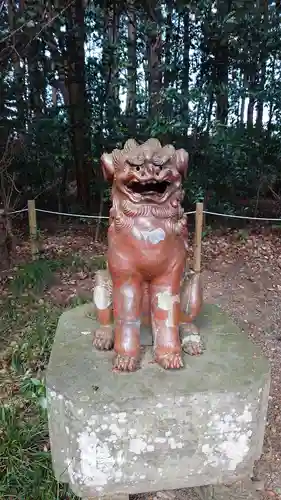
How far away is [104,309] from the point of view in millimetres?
1708

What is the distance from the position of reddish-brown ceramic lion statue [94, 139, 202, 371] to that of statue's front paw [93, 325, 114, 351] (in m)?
0.05

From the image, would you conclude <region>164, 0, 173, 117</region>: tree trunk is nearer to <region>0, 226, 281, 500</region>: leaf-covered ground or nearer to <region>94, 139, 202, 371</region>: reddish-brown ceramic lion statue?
<region>0, 226, 281, 500</region>: leaf-covered ground

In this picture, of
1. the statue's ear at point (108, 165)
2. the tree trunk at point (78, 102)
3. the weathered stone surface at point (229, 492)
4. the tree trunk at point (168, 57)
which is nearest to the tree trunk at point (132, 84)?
the tree trunk at point (168, 57)

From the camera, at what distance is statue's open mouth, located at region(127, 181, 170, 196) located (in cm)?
147

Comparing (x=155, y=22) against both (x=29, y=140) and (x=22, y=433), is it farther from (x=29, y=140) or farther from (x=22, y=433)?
(x=22, y=433)

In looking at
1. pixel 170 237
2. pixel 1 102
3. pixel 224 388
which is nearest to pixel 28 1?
pixel 1 102

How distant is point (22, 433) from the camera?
193 centimetres

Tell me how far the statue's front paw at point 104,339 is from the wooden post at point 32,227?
7.98ft

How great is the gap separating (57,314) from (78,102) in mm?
2909

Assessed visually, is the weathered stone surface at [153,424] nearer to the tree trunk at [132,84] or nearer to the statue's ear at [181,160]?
the statue's ear at [181,160]

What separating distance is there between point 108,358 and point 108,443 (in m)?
0.31

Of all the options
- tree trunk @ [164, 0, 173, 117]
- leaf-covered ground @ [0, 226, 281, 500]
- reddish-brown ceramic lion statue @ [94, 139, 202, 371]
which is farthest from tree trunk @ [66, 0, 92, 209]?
reddish-brown ceramic lion statue @ [94, 139, 202, 371]

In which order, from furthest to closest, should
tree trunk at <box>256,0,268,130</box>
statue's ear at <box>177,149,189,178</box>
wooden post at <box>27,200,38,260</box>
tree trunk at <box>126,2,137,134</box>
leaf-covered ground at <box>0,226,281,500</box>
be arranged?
1. tree trunk at <box>126,2,137,134</box>
2. tree trunk at <box>256,0,268,130</box>
3. wooden post at <box>27,200,38,260</box>
4. leaf-covered ground at <box>0,226,281,500</box>
5. statue's ear at <box>177,149,189,178</box>

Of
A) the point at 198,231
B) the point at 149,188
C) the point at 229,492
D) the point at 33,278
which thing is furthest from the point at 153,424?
the point at 198,231
